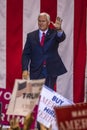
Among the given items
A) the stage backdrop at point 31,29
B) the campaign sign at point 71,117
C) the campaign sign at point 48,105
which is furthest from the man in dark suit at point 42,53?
the campaign sign at point 71,117

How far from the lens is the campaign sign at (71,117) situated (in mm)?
1877

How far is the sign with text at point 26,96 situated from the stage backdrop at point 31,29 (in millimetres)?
2923

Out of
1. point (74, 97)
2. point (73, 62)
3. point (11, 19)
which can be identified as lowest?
point (74, 97)

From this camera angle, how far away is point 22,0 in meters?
5.18

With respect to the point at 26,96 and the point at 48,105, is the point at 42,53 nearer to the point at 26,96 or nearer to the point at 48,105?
the point at 48,105

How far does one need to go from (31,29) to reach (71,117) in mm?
3334

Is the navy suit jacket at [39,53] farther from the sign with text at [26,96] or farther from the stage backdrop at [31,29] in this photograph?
the sign with text at [26,96]

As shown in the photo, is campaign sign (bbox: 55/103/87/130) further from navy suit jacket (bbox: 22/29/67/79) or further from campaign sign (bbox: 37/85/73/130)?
navy suit jacket (bbox: 22/29/67/79)

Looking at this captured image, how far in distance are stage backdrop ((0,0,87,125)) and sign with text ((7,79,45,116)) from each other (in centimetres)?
292

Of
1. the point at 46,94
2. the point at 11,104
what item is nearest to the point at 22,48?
the point at 46,94

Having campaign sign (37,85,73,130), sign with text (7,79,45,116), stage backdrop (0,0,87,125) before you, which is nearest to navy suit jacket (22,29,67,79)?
stage backdrop (0,0,87,125)

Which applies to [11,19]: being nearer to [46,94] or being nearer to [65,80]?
[65,80]

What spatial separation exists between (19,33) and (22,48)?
0.55 ft

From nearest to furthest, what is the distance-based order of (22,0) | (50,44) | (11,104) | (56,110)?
(56,110) < (11,104) < (50,44) < (22,0)
